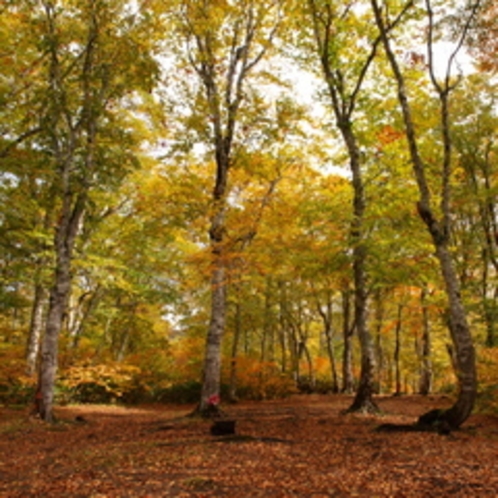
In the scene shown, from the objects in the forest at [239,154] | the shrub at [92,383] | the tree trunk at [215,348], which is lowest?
the shrub at [92,383]

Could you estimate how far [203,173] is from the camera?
49.6ft

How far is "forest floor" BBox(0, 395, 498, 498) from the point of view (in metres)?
4.30

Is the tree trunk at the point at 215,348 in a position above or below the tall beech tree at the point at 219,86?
below

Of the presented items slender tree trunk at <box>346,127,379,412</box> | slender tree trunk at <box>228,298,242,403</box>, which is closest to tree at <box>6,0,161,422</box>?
slender tree trunk at <box>346,127,379,412</box>

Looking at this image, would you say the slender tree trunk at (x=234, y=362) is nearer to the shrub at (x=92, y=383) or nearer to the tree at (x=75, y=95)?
the shrub at (x=92, y=383)

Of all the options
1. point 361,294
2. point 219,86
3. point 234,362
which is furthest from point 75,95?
point 234,362

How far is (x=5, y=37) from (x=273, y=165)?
Result: 854cm

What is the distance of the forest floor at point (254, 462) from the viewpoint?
14.1 feet

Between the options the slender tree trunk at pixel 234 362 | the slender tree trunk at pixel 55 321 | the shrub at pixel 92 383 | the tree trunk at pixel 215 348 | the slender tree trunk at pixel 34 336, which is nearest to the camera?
the slender tree trunk at pixel 55 321

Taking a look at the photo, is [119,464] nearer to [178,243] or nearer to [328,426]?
[328,426]

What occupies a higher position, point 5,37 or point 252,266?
point 5,37

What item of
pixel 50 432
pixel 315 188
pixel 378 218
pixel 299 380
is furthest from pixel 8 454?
pixel 299 380

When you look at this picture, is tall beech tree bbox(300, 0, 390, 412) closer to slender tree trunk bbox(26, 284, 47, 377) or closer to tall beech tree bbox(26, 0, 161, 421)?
tall beech tree bbox(26, 0, 161, 421)

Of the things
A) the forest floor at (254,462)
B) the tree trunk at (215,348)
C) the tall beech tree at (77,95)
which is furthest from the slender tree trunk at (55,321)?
the tree trunk at (215,348)
